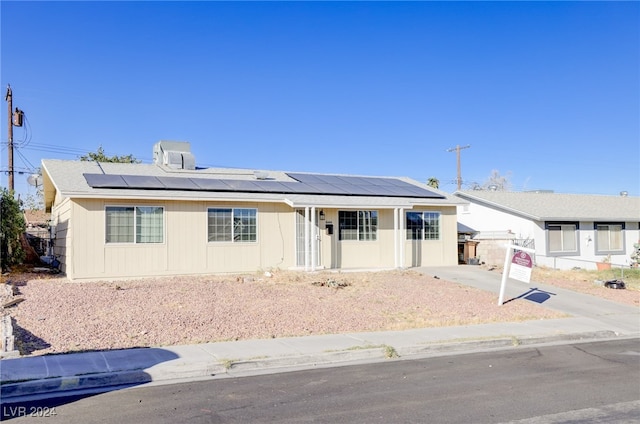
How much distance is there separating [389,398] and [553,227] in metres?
22.4

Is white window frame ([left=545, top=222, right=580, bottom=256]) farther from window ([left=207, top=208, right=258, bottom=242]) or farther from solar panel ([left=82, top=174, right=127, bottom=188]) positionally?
solar panel ([left=82, top=174, right=127, bottom=188])

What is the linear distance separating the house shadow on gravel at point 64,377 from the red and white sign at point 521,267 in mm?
10001

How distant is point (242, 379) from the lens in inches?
327

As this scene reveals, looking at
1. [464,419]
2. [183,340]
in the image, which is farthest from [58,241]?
[464,419]

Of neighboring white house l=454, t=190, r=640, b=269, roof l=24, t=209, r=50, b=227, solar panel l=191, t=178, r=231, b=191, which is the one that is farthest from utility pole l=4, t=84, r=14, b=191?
neighboring white house l=454, t=190, r=640, b=269

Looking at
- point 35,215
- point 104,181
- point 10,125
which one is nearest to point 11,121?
point 10,125

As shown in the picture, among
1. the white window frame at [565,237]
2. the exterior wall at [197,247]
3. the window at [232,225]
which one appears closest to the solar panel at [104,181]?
the exterior wall at [197,247]

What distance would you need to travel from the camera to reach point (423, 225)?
74.6 ft

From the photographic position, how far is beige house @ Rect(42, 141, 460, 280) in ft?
56.0

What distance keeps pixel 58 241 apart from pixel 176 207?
20.5 ft

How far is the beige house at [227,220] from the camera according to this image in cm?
1708

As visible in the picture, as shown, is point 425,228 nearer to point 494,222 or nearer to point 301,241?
point 301,241

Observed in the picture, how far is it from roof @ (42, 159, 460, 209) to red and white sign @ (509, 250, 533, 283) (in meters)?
6.01

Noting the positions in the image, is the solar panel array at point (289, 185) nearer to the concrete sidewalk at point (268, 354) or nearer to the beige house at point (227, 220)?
the beige house at point (227, 220)
